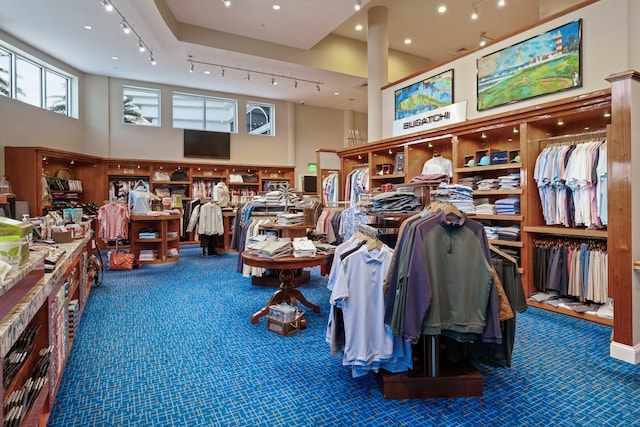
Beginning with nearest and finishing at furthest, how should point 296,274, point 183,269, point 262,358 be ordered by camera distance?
point 262,358
point 296,274
point 183,269

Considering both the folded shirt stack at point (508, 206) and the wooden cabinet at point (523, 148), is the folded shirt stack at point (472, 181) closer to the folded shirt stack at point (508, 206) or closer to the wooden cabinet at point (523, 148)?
the wooden cabinet at point (523, 148)

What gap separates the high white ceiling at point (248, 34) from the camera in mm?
6309

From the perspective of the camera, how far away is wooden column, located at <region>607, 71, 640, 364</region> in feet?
9.55

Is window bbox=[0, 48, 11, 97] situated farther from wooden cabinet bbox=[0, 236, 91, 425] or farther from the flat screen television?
wooden cabinet bbox=[0, 236, 91, 425]

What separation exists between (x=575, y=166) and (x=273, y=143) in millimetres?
8946

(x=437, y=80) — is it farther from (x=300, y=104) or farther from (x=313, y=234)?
(x=300, y=104)

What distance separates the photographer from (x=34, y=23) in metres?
6.40

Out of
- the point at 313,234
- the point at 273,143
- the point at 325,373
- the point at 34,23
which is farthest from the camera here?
the point at 273,143

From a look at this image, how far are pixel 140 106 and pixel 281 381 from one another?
9.68 metres

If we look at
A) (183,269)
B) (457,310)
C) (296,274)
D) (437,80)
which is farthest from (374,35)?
(457,310)

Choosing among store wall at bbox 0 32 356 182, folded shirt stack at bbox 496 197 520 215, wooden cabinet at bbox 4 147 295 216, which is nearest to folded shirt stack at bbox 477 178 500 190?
folded shirt stack at bbox 496 197 520 215

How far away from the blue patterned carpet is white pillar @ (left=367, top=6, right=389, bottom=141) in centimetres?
465

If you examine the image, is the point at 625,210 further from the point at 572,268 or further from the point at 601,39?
the point at 601,39

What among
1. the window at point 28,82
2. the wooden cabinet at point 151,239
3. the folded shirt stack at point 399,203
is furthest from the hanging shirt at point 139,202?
the folded shirt stack at point 399,203
